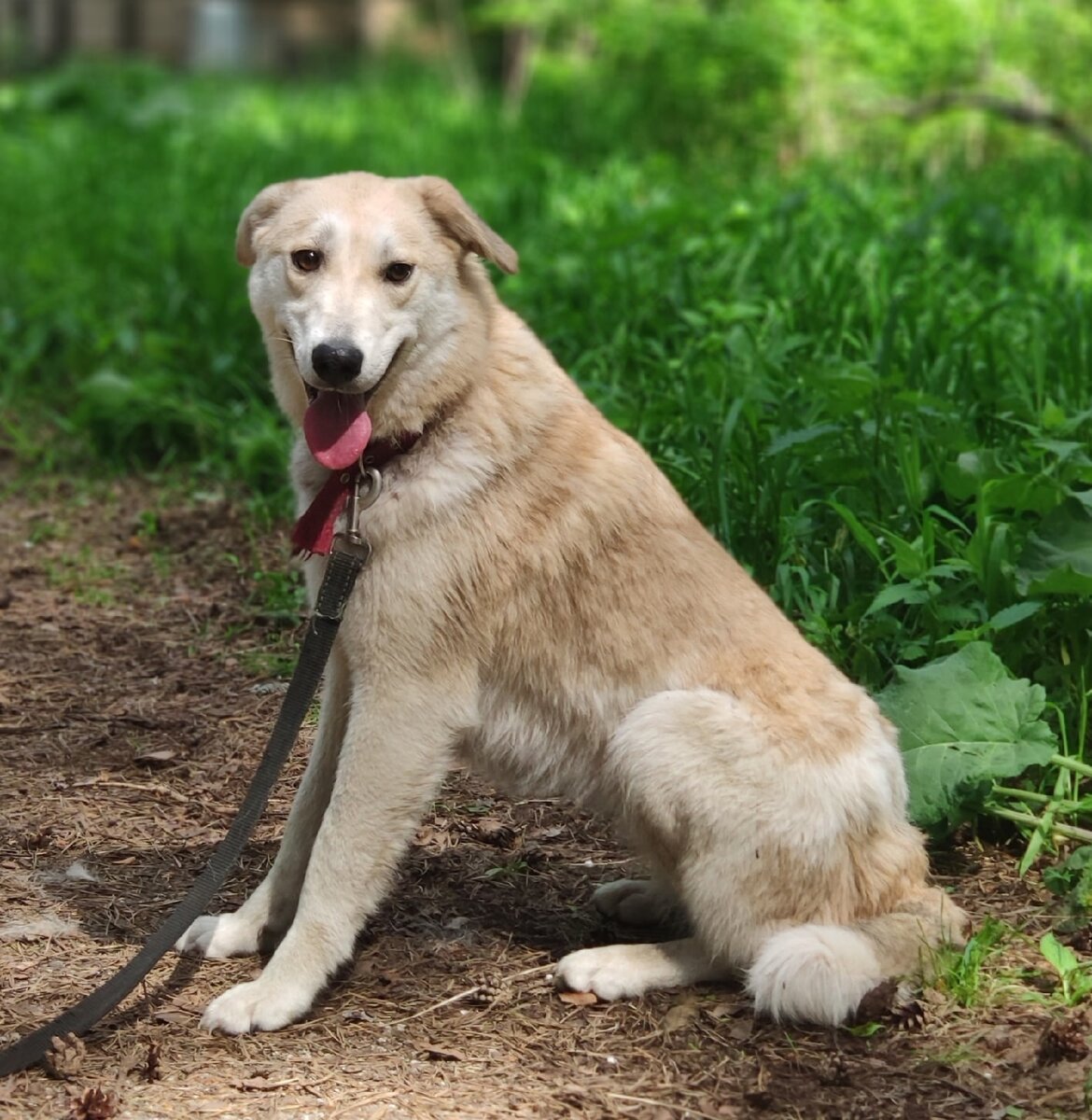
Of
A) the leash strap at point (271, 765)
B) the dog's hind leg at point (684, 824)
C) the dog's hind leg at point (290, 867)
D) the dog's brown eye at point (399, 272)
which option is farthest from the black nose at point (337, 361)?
the dog's hind leg at point (684, 824)

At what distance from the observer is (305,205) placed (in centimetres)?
316

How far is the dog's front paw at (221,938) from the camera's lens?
3230mm

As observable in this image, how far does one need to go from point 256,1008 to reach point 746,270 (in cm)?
404

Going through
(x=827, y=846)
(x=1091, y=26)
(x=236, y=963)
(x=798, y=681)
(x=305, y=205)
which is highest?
(x=1091, y=26)

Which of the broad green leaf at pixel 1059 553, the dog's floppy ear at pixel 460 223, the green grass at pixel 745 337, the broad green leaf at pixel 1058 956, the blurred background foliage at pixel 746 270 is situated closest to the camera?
the broad green leaf at pixel 1058 956

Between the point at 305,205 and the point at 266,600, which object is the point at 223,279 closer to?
the point at 266,600

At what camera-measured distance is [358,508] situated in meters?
3.11

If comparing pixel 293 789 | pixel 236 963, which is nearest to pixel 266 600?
pixel 293 789

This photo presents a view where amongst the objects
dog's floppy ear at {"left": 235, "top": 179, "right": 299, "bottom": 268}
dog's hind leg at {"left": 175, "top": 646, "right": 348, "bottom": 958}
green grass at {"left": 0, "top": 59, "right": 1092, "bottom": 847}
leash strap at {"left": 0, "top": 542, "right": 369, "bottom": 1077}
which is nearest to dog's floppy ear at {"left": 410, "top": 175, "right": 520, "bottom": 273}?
dog's floppy ear at {"left": 235, "top": 179, "right": 299, "bottom": 268}

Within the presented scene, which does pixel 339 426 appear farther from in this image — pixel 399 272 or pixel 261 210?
pixel 261 210

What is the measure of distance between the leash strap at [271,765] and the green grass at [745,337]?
145cm

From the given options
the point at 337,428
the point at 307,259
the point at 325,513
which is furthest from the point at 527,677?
the point at 307,259

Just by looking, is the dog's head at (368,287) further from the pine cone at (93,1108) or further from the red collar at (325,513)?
the pine cone at (93,1108)

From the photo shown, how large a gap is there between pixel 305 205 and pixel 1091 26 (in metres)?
7.96
